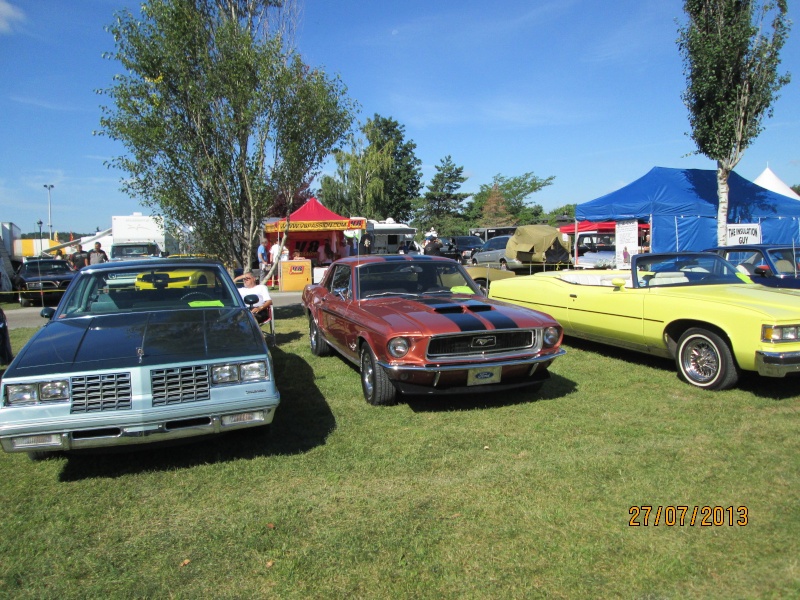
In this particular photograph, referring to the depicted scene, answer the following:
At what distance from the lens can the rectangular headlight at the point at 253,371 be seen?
4004 mm

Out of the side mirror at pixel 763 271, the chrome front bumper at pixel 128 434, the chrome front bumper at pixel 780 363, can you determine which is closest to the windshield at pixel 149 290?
the chrome front bumper at pixel 128 434

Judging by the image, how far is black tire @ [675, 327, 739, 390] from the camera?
5.53 m

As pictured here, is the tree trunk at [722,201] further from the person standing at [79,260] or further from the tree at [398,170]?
the tree at [398,170]

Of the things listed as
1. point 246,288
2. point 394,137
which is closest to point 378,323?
point 246,288

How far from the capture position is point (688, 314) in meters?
5.86

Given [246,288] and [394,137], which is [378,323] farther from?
[394,137]

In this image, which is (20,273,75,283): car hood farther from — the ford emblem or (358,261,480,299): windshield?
the ford emblem

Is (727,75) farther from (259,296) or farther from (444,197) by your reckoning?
(444,197)

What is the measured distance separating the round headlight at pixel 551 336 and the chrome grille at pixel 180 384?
9.97ft

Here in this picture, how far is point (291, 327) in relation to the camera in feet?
35.2

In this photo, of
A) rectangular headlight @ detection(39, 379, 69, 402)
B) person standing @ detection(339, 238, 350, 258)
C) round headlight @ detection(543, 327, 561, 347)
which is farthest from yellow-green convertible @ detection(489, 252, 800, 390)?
person standing @ detection(339, 238, 350, 258)

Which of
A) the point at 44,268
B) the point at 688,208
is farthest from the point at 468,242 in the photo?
the point at 44,268

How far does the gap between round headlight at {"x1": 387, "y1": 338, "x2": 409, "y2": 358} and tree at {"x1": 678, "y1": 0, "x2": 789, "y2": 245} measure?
15.7m

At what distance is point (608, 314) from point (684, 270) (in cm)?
111
